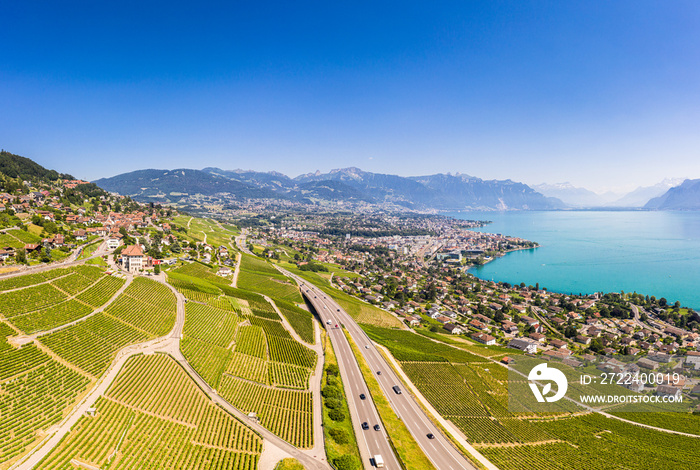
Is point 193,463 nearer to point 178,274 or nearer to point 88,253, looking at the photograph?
point 178,274

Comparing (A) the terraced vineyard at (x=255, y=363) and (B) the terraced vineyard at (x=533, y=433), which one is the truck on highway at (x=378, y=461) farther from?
(B) the terraced vineyard at (x=533, y=433)

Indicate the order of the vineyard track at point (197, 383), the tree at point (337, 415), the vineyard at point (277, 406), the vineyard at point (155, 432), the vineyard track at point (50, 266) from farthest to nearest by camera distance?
1. the vineyard track at point (50, 266)
2. the tree at point (337, 415)
3. the vineyard at point (277, 406)
4. the vineyard at point (155, 432)
5. the vineyard track at point (197, 383)

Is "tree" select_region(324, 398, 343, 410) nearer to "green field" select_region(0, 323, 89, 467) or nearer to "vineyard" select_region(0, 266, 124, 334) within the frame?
"green field" select_region(0, 323, 89, 467)

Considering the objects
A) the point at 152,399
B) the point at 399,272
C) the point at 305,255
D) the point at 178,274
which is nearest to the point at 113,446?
the point at 152,399

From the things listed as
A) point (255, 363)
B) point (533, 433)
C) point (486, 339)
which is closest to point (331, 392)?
point (255, 363)

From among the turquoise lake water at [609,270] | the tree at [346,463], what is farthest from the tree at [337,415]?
the turquoise lake water at [609,270]

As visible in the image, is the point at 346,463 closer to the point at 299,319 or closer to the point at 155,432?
the point at 155,432

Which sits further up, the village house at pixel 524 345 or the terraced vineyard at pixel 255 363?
the terraced vineyard at pixel 255 363
